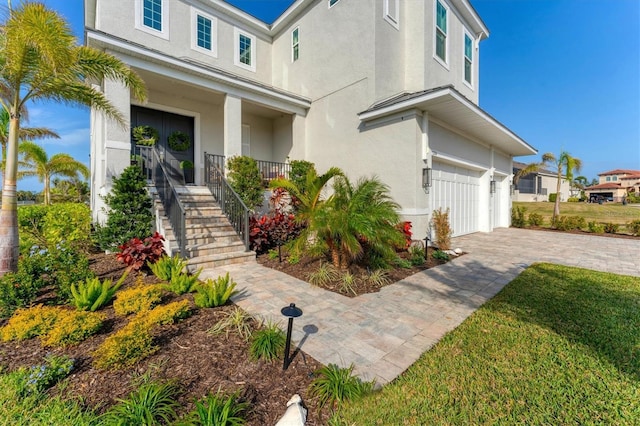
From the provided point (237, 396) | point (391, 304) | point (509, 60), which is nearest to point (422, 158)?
point (391, 304)

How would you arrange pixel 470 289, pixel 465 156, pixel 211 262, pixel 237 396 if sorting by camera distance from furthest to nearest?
pixel 465 156 → pixel 211 262 → pixel 470 289 → pixel 237 396

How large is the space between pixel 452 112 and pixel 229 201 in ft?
22.5

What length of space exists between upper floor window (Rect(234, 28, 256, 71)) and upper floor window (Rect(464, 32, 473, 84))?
9.32m

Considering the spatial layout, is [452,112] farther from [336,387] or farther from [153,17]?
[153,17]

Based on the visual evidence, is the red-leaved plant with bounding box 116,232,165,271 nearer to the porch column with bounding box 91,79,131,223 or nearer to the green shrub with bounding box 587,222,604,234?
the porch column with bounding box 91,79,131,223

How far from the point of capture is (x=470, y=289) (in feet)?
15.5

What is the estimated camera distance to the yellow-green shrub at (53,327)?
2690 mm

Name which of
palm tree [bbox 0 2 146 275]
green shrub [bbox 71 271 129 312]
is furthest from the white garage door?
palm tree [bbox 0 2 146 275]

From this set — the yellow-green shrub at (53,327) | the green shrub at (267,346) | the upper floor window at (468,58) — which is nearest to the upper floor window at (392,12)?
the upper floor window at (468,58)

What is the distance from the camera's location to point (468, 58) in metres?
11.8

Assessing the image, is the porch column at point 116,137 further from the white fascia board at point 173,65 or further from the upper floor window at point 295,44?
the upper floor window at point 295,44

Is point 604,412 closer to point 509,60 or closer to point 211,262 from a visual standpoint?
point 211,262

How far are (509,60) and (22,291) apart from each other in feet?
73.3

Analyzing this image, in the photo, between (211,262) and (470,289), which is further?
(211,262)
